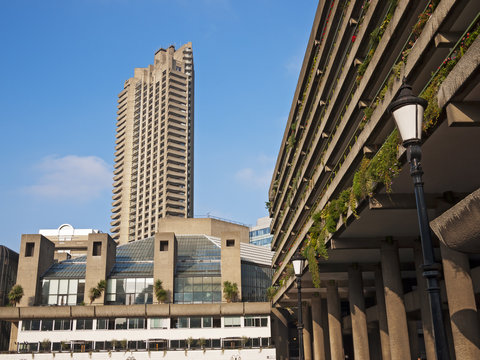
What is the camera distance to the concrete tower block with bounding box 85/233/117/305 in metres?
68.7

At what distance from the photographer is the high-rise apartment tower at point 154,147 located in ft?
549

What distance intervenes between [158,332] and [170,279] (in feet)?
24.8

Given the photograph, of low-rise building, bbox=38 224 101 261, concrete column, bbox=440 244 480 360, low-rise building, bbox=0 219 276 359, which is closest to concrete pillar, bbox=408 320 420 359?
→ low-rise building, bbox=0 219 276 359

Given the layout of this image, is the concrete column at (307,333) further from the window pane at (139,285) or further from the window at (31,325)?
the window at (31,325)

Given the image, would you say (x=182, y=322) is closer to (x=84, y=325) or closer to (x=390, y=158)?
(x=84, y=325)

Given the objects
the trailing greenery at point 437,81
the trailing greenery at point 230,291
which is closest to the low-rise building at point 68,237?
the trailing greenery at point 230,291

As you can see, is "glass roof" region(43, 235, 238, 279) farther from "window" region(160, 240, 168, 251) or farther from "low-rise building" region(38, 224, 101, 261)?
"low-rise building" region(38, 224, 101, 261)

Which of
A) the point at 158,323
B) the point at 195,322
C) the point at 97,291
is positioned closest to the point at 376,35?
the point at 195,322

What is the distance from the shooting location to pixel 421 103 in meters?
8.24

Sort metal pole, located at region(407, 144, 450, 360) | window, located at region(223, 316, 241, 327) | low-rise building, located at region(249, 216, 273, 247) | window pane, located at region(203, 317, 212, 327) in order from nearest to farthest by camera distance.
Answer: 1. metal pole, located at region(407, 144, 450, 360)
2. window pane, located at region(203, 317, 212, 327)
3. window, located at region(223, 316, 241, 327)
4. low-rise building, located at region(249, 216, 273, 247)

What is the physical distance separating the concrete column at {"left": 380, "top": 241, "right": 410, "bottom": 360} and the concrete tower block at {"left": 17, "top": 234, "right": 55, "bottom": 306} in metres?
55.3

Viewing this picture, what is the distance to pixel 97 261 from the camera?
69.8 meters

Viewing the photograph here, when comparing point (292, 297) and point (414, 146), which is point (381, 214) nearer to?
point (414, 146)

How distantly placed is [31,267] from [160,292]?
1854cm
